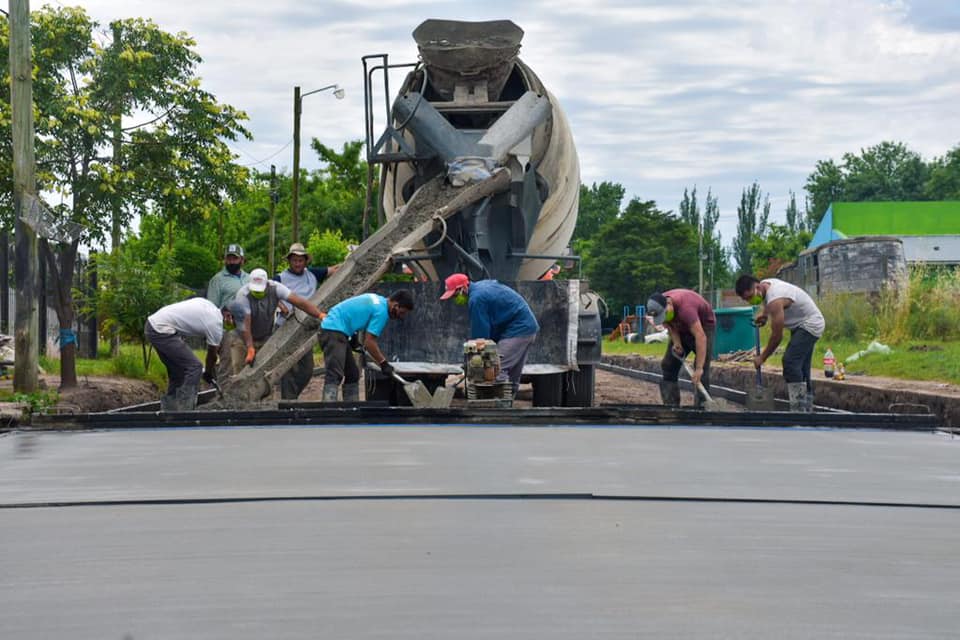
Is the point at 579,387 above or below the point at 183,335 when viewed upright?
below

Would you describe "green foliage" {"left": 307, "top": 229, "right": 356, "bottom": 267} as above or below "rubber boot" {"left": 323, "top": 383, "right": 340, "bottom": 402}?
above

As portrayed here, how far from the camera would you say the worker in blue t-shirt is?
995 cm

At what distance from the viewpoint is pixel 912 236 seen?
58969 mm

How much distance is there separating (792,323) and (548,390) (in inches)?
89.2

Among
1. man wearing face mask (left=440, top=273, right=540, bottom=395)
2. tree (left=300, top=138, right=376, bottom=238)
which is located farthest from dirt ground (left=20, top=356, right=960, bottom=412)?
tree (left=300, top=138, right=376, bottom=238)

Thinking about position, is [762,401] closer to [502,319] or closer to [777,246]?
[502,319]

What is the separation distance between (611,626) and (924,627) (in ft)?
2.56

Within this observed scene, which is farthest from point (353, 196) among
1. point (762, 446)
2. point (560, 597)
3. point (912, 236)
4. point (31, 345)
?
point (560, 597)

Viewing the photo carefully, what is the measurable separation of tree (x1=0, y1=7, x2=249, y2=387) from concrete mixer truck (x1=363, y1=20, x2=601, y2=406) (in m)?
12.1

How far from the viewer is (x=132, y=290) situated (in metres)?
18.1

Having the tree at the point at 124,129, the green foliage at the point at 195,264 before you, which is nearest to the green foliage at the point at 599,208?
the green foliage at the point at 195,264

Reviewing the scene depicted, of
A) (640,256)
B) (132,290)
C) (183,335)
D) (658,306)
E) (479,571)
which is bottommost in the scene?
(479,571)

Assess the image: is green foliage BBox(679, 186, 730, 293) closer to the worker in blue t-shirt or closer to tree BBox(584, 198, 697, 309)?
tree BBox(584, 198, 697, 309)

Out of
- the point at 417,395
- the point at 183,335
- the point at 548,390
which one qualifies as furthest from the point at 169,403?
the point at 548,390
